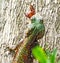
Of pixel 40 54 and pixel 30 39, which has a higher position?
pixel 40 54

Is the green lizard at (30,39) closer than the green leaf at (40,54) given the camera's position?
No

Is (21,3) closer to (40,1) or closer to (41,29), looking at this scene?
(40,1)

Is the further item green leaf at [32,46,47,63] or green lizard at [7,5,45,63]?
green lizard at [7,5,45,63]

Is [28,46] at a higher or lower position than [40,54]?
lower

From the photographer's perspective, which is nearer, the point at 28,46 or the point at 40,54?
the point at 40,54

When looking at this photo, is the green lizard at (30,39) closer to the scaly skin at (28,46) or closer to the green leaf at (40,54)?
the scaly skin at (28,46)

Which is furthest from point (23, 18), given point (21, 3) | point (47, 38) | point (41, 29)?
point (41, 29)

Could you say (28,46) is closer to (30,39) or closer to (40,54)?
(30,39)

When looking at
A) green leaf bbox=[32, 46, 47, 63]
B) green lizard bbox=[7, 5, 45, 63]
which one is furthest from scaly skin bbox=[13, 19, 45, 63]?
green leaf bbox=[32, 46, 47, 63]

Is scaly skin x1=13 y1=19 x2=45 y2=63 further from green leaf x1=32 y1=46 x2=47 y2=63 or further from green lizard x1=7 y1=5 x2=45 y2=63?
green leaf x1=32 y1=46 x2=47 y2=63

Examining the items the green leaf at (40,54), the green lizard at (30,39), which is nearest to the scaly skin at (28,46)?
the green lizard at (30,39)

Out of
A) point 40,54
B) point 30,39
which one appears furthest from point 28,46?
point 40,54

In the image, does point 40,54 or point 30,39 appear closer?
point 40,54
